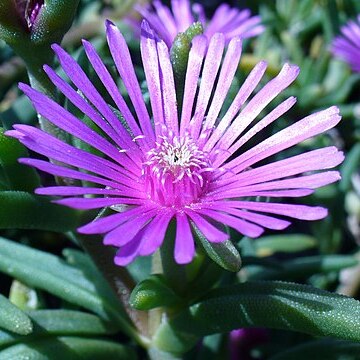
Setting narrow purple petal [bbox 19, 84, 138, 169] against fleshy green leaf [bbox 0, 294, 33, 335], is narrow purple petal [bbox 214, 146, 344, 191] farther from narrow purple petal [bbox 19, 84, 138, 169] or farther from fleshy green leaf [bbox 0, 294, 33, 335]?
fleshy green leaf [bbox 0, 294, 33, 335]

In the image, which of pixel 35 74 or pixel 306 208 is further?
pixel 35 74

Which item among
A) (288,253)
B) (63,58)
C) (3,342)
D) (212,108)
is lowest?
(288,253)

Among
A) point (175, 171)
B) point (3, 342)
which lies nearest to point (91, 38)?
point (175, 171)

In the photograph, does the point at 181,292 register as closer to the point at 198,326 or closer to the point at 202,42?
the point at 198,326

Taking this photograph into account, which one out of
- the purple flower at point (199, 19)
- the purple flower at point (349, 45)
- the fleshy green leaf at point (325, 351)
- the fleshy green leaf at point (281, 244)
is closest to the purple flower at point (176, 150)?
the fleshy green leaf at point (325, 351)

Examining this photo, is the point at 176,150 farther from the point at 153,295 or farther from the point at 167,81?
the point at 153,295

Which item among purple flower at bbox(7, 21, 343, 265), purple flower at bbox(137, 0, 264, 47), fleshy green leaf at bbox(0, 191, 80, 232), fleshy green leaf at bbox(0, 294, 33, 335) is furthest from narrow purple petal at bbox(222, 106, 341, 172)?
purple flower at bbox(137, 0, 264, 47)

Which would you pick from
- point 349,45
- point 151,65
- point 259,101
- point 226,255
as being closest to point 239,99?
point 259,101
